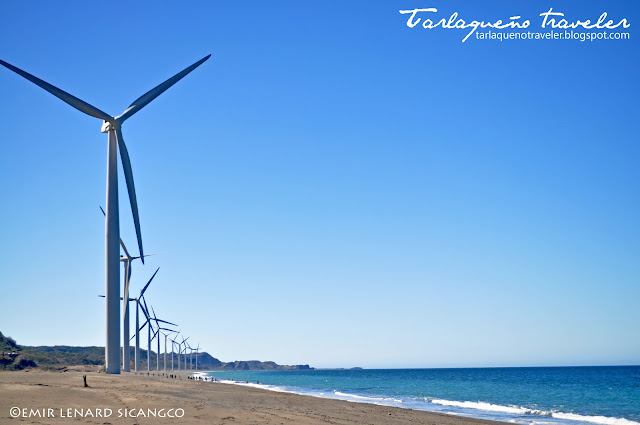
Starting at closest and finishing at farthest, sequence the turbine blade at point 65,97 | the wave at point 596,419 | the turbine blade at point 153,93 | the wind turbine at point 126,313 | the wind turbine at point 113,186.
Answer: the turbine blade at point 65,97
the wind turbine at point 113,186
the wave at point 596,419
the turbine blade at point 153,93
the wind turbine at point 126,313

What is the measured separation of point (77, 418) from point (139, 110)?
91.6 ft

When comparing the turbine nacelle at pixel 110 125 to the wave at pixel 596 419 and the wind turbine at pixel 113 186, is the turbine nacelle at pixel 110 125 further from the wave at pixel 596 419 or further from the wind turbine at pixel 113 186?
the wave at pixel 596 419

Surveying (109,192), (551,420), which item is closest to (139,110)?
(109,192)

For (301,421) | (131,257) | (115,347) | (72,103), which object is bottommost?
(301,421)

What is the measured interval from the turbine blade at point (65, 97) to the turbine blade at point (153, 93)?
1.41 m

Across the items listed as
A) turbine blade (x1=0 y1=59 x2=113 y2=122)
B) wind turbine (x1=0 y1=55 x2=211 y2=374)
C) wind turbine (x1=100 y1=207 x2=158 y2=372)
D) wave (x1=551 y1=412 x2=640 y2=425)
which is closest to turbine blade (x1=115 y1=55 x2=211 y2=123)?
wind turbine (x1=0 y1=55 x2=211 y2=374)

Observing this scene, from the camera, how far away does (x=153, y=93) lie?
41875mm

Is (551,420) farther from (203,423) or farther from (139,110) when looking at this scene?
(139,110)

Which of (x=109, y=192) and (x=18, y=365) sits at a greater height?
(x=109, y=192)

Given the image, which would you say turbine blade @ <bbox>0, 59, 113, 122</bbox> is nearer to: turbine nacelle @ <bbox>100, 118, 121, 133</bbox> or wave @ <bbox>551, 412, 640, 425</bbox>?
turbine nacelle @ <bbox>100, 118, 121, 133</bbox>

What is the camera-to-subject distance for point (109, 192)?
1489 inches

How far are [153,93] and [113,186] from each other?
298 inches

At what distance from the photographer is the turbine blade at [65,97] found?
115 ft

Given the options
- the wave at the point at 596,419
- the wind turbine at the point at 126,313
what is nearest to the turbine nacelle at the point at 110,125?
the wind turbine at the point at 126,313
